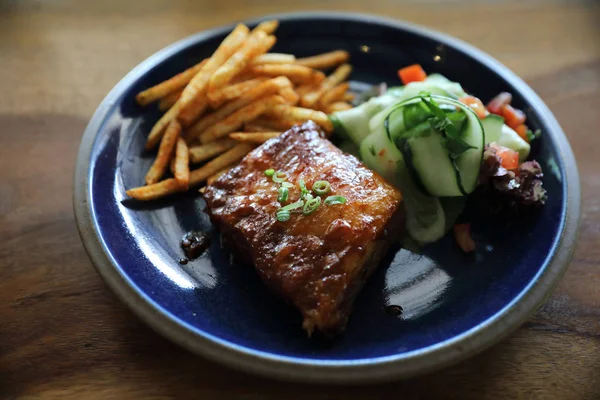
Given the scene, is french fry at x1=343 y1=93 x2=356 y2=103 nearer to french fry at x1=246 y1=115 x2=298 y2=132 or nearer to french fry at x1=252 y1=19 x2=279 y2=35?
french fry at x1=246 y1=115 x2=298 y2=132

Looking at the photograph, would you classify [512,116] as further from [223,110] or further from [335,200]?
[223,110]

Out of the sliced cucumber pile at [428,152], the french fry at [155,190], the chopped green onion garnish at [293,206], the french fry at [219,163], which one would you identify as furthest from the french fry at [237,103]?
the chopped green onion garnish at [293,206]

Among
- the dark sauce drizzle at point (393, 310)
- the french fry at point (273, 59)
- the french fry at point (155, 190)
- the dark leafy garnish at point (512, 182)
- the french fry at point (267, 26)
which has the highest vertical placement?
the french fry at point (267, 26)

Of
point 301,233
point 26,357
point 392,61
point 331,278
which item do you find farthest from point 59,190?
point 392,61

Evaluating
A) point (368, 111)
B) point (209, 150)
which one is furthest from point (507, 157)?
point (209, 150)

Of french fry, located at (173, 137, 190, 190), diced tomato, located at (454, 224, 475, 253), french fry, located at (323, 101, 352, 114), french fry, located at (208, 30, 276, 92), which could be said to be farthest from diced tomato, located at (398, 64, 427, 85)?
french fry, located at (173, 137, 190, 190)

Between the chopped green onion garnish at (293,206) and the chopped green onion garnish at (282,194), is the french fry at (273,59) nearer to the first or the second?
the chopped green onion garnish at (282,194)
